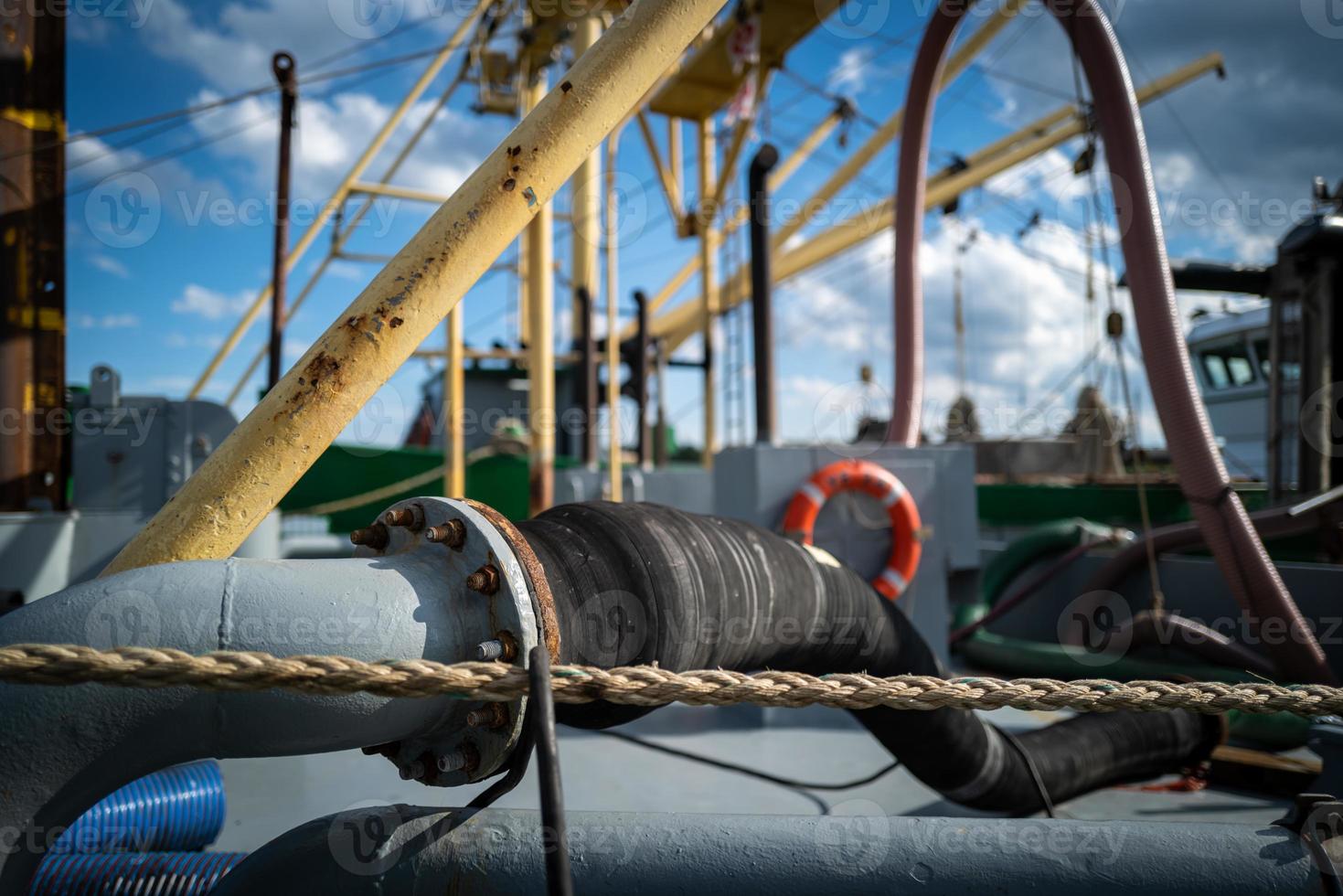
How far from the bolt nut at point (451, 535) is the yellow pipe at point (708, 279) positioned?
837 centimetres

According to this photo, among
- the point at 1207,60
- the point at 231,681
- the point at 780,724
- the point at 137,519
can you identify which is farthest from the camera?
the point at 1207,60

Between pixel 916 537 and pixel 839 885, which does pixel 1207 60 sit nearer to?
pixel 916 537

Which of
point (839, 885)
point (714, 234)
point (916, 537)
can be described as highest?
point (714, 234)

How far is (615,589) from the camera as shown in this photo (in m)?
1.76

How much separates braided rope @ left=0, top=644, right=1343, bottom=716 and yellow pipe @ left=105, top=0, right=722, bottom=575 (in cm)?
47

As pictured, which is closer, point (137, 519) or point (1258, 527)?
point (137, 519)

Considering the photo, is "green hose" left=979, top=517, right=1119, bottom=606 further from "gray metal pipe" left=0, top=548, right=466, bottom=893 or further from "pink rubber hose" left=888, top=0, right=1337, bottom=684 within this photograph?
"gray metal pipe" left=0, top=548, right=466, bottom=893

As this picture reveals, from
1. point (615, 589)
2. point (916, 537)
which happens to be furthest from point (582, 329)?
point (615, 589)

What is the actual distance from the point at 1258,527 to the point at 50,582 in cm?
620

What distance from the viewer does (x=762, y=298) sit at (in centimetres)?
525

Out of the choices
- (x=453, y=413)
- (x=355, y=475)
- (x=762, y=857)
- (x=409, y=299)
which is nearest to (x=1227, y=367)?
(x=453, y=413)

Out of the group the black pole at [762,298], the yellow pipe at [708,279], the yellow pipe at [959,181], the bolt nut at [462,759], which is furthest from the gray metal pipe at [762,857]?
the yellow pipe at [959,181]

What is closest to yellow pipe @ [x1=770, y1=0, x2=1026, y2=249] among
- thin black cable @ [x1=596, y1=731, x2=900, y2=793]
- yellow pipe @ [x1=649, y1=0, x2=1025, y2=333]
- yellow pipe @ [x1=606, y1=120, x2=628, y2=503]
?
yellow pipe @ [x1=649, y1=0, x2=1025, y2=333]

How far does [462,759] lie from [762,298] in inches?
162
